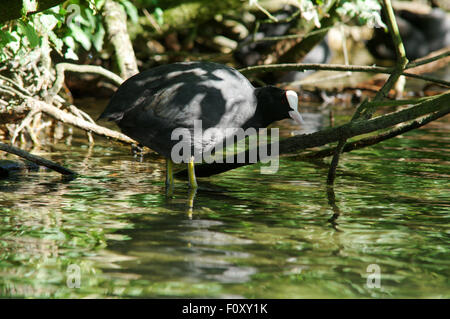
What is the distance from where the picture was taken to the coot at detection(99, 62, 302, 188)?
5391 millimetres

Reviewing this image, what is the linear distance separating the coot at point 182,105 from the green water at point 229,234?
44cm

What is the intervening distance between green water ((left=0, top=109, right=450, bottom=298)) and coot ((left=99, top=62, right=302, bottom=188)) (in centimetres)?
44

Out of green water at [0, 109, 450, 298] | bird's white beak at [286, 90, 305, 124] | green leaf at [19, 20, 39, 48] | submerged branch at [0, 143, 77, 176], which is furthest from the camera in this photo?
bird's white beak at [286, 90, 305, 124]

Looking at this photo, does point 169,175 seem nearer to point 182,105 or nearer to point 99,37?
point 182,105

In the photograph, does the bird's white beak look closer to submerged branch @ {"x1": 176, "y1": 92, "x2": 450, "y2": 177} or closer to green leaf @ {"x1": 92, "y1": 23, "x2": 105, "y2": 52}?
submerged branch @ {"x1": 176, "y1": 92, "x2": 450, "y2": 177}

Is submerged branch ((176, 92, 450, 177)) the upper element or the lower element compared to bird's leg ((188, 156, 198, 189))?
upper

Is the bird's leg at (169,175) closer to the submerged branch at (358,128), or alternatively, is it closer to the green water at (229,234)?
the green water at (229,234)

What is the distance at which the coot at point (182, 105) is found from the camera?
5.39 metres

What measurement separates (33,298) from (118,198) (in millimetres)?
2167

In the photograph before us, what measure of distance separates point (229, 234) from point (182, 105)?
1486 millimetres

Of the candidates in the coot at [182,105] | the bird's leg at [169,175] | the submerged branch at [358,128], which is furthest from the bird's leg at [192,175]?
the submerged branch at [358,128]

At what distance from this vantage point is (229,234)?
13.8 ft

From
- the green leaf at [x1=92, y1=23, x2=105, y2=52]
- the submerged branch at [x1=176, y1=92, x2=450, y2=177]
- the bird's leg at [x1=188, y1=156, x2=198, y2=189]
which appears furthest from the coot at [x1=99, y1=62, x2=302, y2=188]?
the green leaf at [x1=92, y1=23, x2=105, y2=52]

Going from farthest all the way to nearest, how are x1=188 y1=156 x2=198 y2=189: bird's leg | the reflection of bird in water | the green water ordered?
the reflection of bird in water
x1=188 y1=156 x2=198 y2=189: bird's leg
the green water
